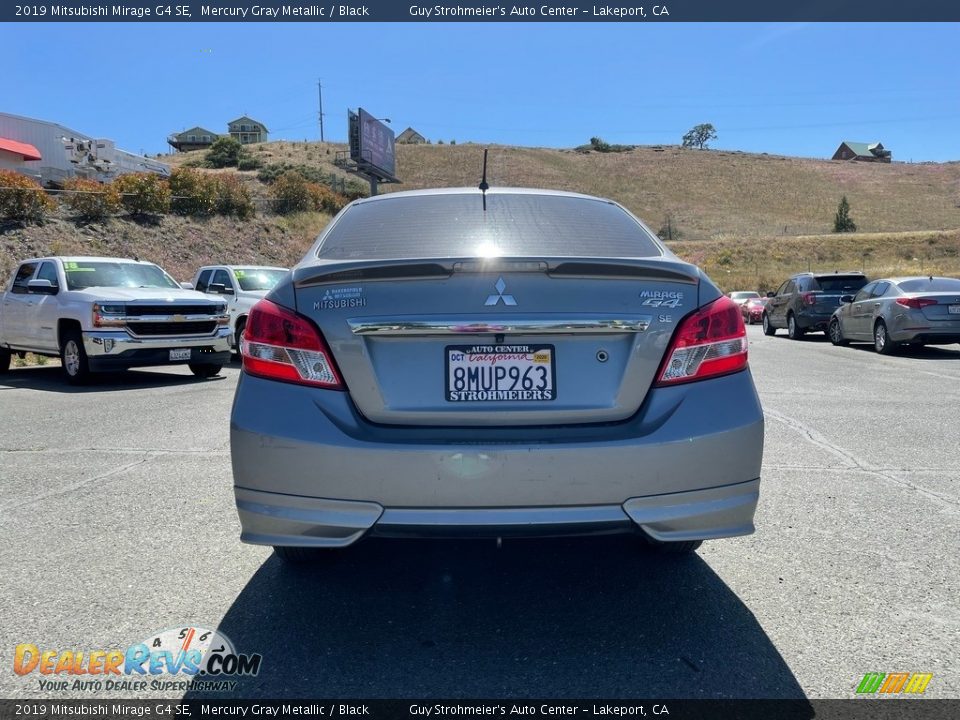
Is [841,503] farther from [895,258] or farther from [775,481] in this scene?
[895,258]

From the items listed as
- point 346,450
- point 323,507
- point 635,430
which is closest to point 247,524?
point 323,507

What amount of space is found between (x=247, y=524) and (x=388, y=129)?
42898 millimetres

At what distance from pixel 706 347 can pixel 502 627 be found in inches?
53.6

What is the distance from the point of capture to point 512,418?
270 centimetres

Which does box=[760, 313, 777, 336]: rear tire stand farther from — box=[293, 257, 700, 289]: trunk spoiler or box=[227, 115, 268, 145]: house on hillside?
box=[227, 115, 268, 145]: house on hillside

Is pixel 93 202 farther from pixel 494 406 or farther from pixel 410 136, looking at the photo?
pixel 410 136

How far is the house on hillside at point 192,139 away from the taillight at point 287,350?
110 meters

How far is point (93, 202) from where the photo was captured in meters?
26.9

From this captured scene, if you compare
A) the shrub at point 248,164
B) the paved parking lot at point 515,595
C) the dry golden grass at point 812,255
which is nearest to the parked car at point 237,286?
the paved parking lot at point 515,595

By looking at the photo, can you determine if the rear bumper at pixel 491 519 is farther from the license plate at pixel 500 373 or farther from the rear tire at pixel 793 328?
the rear tire at pixel 793 328

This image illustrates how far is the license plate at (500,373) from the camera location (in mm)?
2709

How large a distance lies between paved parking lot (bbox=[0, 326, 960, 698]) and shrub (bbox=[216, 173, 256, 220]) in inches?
1139

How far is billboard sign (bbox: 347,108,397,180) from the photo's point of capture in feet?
124

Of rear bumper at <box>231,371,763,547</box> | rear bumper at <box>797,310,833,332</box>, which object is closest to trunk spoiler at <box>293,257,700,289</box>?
rear bumper at <box>231,371,763,547</box>
